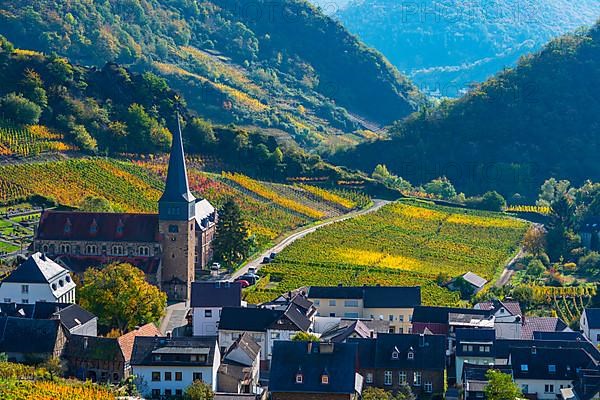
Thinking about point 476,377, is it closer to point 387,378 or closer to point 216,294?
point 387,378

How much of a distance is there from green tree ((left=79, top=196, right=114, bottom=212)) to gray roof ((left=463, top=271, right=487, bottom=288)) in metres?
Result: 26.3

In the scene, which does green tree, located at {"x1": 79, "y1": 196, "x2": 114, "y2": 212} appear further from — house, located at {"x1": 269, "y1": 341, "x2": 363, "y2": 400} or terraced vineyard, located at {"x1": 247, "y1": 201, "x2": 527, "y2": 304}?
house, located at {"x1": 269, "y1": 341, "x2": 363, "y2": 400}

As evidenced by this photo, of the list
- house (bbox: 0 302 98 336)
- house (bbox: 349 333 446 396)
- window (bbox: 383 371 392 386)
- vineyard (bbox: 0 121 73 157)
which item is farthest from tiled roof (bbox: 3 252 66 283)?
vineyard (bbox: 0 121 73 157)

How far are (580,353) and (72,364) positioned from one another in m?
25.7

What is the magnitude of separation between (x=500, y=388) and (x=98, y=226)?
3502cm

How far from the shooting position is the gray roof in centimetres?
9338

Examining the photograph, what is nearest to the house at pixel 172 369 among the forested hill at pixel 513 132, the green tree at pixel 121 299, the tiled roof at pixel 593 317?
the green tree at pixel 121 299

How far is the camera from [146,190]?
4284 inches

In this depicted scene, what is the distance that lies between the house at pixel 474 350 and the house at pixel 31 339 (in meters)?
20.3

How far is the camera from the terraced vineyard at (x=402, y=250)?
9338cm

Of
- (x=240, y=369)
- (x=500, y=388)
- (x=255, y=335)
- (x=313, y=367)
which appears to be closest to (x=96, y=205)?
(x=255, y=335)

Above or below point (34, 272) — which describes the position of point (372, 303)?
below

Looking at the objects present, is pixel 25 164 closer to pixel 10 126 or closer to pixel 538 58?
pixel 10 126

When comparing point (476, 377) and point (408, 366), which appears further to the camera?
point (408, 366)
